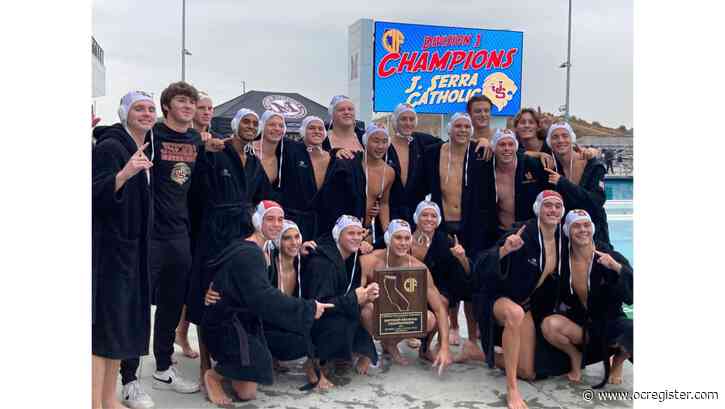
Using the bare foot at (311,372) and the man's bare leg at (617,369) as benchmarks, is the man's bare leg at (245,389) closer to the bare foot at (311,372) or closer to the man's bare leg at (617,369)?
the bare foot at (311,372)

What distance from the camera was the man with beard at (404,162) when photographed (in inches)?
190

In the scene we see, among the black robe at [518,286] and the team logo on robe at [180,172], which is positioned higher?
the team logo on robe at [180,172]

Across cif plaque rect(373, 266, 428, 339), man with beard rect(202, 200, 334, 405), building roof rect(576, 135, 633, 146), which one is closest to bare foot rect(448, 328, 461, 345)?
cif plaque rect(373, 266, 428, 339)

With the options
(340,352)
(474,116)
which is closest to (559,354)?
(340,352)

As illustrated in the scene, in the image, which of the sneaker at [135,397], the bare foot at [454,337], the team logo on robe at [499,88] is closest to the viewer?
the sneaker at [135,397]

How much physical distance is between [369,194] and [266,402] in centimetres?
171

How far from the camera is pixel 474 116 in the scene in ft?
16.9

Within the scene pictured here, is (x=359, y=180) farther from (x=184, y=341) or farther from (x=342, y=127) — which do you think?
(x=184, y=341)

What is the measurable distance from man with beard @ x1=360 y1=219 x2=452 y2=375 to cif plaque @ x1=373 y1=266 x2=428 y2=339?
6cm

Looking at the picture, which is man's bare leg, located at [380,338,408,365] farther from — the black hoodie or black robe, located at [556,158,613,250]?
the black hoodie

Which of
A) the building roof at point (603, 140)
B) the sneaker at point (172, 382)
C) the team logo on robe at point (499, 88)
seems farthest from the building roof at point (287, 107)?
the building roof at point (603, 140)

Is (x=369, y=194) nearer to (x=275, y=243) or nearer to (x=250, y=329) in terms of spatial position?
(x=275, y=243)

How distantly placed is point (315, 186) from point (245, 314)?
3.69 feet

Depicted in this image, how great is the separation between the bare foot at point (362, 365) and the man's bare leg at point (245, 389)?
0.86 metres
